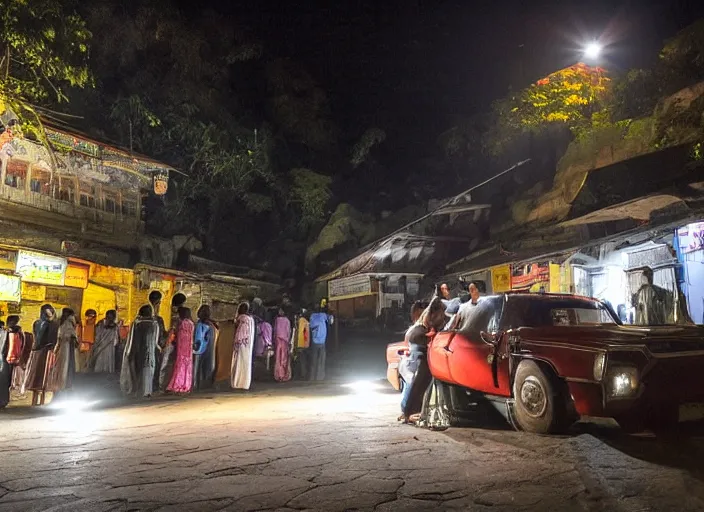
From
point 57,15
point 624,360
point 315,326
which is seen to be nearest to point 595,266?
point 315,326

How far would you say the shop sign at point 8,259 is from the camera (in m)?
13.2

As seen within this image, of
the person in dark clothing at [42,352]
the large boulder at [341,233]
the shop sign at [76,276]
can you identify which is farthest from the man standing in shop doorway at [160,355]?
the large boulder at [341,233]

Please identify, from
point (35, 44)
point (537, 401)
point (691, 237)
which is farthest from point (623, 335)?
point (35, 44)

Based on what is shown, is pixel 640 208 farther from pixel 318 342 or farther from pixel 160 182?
pixel 160 182

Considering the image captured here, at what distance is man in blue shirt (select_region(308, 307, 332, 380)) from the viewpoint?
14.3 metres

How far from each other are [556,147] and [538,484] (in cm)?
1885

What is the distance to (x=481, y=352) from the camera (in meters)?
6.54

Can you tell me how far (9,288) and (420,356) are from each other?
11194 mm

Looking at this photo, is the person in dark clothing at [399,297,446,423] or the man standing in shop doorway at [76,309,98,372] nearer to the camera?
the person in dark clothing at [399,297,446,423]

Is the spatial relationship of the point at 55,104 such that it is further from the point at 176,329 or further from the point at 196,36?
the point at 176,329

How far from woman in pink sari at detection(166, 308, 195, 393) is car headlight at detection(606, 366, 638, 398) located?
8588 millimetres

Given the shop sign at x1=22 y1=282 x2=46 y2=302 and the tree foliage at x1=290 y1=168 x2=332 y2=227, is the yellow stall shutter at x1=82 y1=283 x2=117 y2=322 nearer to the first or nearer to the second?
the shop sign at x1=22 y1=282 x2=46 y2=302

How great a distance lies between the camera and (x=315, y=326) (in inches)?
563

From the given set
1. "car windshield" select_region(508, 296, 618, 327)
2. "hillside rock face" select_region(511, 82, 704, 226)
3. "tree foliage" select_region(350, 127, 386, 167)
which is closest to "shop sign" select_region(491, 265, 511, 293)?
"hillside rock face" select_region(511, 82, 704, 226)
